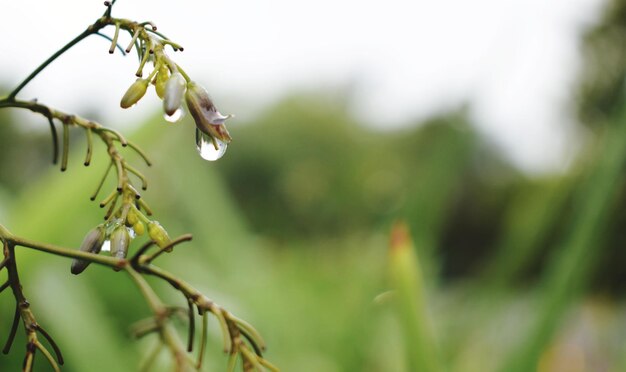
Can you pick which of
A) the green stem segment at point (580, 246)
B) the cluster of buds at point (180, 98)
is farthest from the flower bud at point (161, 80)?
the green stem segment at point (580, 246)

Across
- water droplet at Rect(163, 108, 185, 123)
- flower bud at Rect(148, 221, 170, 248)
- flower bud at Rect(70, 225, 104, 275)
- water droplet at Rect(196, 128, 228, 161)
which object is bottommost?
flower bud at Rect(70, 225, 104, 275)

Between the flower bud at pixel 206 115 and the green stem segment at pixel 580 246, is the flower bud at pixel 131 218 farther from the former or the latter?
the green stem segment at pixel 580 246

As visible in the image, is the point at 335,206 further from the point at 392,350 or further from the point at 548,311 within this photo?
the point at 548,311

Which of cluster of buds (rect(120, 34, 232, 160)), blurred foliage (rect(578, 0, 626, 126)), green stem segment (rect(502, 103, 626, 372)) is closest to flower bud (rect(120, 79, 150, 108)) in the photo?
cluster of buds (rect(120, 34, 232, 160))

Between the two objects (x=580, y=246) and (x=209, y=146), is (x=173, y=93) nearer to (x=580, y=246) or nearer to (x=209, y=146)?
(x=209, y=146)

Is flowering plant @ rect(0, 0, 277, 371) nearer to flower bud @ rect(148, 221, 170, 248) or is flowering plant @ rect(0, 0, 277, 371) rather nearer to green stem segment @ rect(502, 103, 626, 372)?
flower bud @ rect(148, 221, 170, 248)

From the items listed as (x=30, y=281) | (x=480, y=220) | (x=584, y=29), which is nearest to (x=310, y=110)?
(x=480, y=220)

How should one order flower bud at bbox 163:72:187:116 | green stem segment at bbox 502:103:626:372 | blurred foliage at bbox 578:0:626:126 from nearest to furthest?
flower bud at bbox 163:72:187:116
green stem segment at bbox 502:103:626:372
blurred foliage at bbox 578:0:626:126
